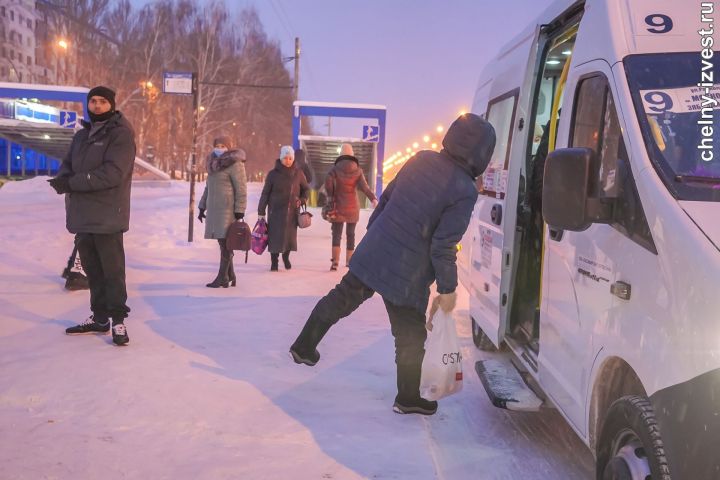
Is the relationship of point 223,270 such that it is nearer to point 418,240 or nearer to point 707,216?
point 418,240

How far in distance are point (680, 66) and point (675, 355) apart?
4.49 feet

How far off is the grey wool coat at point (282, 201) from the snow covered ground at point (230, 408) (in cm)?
219

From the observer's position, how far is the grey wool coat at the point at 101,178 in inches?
206

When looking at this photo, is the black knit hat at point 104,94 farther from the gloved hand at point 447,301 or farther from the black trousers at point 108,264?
the gloved hand at point 447,301

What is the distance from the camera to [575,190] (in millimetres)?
2750

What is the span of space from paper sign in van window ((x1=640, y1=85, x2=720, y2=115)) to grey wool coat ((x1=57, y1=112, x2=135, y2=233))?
383cm

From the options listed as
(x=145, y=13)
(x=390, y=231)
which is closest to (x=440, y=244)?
(x=390, y=231)

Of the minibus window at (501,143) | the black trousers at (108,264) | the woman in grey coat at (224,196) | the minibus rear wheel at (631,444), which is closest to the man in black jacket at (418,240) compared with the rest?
the minibus window at (501,143)

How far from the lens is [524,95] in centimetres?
470

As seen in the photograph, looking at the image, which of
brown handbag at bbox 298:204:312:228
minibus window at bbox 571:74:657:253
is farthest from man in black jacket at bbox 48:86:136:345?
brown handbag at bbox 298:204:312:228

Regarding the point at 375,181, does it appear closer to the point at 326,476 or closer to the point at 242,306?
the point at 242,306

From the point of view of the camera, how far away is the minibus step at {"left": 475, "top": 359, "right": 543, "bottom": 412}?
3.83 metres

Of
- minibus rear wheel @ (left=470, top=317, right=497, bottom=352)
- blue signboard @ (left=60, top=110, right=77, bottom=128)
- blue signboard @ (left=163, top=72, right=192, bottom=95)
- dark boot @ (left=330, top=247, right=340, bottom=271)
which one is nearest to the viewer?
minibus rear wheel @ (left=470, top=317, right=497, bottom=352)

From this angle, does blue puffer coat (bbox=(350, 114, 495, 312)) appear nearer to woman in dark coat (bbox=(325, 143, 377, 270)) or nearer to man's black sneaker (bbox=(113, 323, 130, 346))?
man's black sneaker (bbox=(113, 323, 130, 346))
